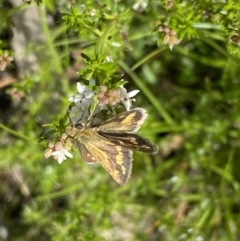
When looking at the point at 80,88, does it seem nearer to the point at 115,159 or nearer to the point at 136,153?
the point at 115,159

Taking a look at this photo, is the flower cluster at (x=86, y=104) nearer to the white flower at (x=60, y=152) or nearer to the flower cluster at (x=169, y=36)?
the white flower at (x=60, y=152)

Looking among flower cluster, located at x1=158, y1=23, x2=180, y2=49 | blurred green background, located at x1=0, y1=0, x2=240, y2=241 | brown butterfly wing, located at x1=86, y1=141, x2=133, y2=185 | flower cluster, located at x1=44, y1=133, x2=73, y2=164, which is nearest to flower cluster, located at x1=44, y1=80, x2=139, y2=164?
flower cluster, located at x1=44, y1=133, x2=73, y2=164

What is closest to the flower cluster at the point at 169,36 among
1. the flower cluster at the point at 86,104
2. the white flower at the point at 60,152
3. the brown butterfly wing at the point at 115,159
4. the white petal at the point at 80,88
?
the flower cluster at the point at 86,104

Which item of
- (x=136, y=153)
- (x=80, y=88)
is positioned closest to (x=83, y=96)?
(x=80, y=88)

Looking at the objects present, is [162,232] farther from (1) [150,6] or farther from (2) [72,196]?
(1) [150,6]

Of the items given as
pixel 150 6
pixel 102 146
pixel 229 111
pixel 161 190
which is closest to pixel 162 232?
pixel 161 190
